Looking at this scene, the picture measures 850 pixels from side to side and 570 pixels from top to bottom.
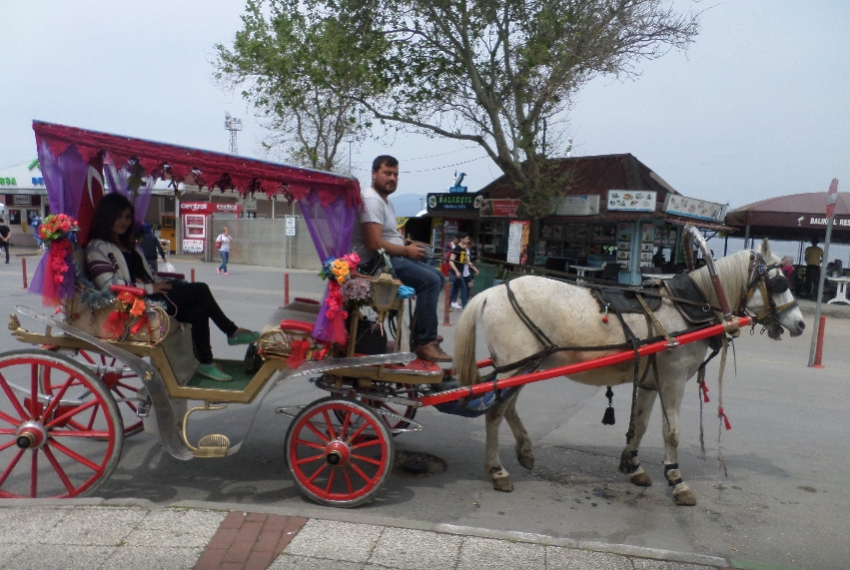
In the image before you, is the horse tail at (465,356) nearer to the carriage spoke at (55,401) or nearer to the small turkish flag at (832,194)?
the carriage spoke at (55,401)

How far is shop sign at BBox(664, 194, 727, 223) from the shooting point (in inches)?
646

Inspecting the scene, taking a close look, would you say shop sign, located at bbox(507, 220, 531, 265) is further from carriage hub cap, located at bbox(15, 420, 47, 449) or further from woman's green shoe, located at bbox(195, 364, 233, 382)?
carriage hub cap, located at bbox(15, 420, 47, 449)

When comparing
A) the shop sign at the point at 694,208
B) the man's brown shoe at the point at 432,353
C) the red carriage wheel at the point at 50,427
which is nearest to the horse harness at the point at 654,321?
the man's brown shoe at the point at 432,353

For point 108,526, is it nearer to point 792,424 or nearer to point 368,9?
point 792,424

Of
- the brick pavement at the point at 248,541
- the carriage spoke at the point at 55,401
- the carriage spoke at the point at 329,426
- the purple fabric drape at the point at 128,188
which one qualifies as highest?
the purple fabric drape at the point at 128,188

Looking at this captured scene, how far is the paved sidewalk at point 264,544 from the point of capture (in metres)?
3.40

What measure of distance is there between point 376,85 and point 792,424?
37.4 ft

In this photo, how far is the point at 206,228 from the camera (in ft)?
89.6

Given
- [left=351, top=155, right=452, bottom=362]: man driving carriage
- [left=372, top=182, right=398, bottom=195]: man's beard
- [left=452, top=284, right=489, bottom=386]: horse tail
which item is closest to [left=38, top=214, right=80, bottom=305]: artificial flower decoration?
[left=351, top=155, right=452, bottom=362]: man driving carriage

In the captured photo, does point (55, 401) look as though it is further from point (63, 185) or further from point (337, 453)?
point (337, 453)

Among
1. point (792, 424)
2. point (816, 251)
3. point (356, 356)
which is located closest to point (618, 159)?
point (816, 251)

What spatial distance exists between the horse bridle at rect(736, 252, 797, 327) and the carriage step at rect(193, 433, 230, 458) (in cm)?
397

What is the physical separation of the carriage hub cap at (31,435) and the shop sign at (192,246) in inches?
1033

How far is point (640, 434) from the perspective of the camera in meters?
4.98
